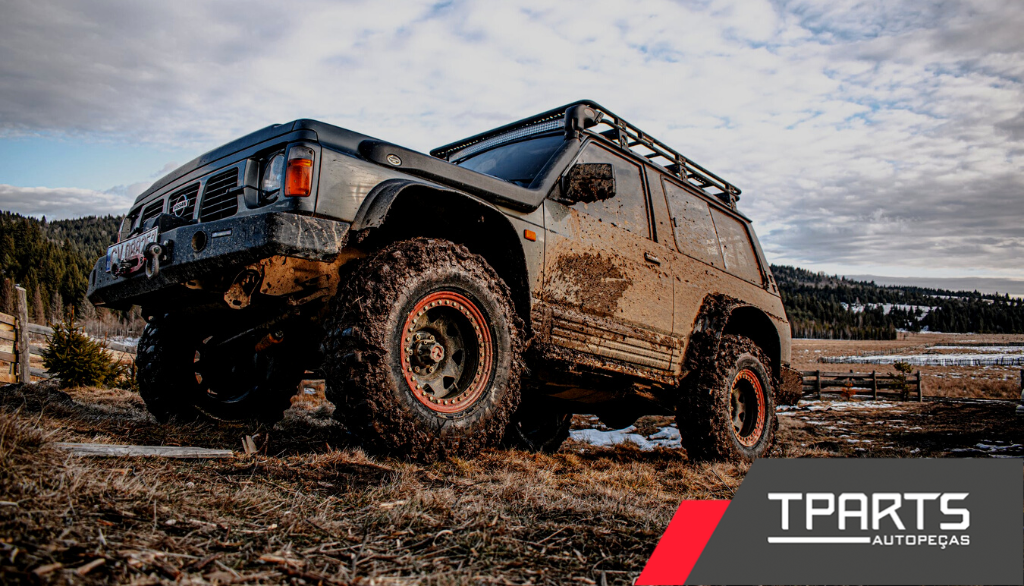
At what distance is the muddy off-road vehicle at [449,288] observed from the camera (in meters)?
3.05

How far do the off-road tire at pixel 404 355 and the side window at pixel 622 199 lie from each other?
147cm

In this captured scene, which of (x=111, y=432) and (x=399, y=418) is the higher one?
(x=399, y=418)

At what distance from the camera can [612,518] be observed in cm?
230

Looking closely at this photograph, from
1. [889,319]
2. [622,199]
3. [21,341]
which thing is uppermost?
[889,319]

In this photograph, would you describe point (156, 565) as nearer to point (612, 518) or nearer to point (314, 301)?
point (612, 518)

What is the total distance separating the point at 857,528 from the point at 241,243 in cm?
282

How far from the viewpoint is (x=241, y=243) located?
117 inches

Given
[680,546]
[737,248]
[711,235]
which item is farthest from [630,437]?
[680,546]

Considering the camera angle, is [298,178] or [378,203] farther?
[378,203]

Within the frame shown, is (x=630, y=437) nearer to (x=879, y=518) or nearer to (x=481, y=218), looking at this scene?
(x=481, y=218)

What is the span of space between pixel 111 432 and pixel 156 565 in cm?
262

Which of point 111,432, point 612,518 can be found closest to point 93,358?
point 111,432

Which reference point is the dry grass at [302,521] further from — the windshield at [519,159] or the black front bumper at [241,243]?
the windshield at [519,159]

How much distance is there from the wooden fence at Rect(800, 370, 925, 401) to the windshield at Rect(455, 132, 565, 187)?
27.4 meters
